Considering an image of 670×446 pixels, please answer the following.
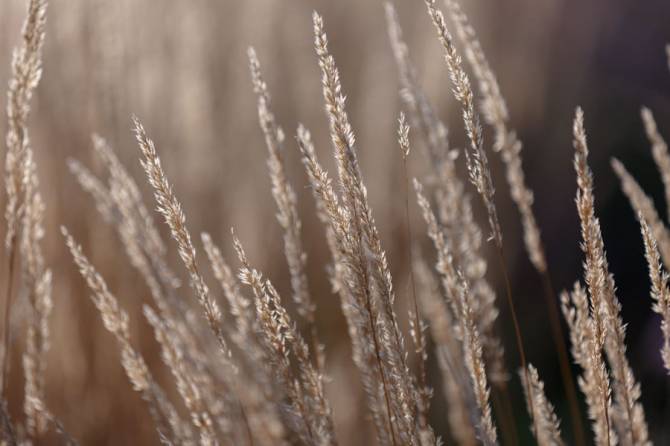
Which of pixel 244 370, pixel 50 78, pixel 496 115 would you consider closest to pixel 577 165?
pixel 496 115

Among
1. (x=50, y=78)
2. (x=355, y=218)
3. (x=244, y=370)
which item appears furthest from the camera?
(x=50, y=78)

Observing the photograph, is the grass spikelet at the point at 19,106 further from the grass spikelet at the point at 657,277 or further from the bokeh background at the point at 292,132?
the bokeh background at the point at 292,132

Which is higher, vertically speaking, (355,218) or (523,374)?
(355,218)

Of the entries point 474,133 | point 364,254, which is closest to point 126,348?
point 364,254

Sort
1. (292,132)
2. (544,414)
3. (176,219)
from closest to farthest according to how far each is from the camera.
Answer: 1. (176,219)
2. (544,414)
3. (292,132)

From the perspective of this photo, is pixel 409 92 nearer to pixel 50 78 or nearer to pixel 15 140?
pixel 15 140

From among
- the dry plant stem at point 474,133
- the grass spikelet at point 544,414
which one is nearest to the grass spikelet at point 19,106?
the dry plant stem at point 474,133

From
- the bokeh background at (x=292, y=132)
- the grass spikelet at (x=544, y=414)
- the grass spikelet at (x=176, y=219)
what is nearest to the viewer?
the grass spikelet at (x=176, y=219)

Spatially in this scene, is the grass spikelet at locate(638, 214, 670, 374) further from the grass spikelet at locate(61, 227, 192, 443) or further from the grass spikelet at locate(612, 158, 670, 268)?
the grass spikelet at locate(61, 227, 192, 443)

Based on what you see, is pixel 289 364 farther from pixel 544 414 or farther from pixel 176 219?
pixel 544 414
